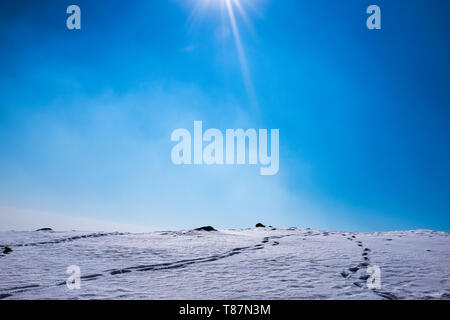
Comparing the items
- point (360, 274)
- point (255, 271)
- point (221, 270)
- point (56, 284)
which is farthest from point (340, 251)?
point (56, 284)

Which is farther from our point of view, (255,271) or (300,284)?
(255,271)

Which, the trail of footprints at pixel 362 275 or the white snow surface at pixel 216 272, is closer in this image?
the trail of footprints at pixel 362 275

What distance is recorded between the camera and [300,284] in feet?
17.9

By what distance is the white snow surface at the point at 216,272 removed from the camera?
499 centimetres

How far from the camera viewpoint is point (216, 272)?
253 inches

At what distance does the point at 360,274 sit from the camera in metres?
6.21

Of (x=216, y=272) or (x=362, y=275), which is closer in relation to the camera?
(x=362, y=275)

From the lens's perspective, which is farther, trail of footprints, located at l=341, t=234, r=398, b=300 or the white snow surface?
the white snow surface

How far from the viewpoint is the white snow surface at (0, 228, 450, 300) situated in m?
4.99
